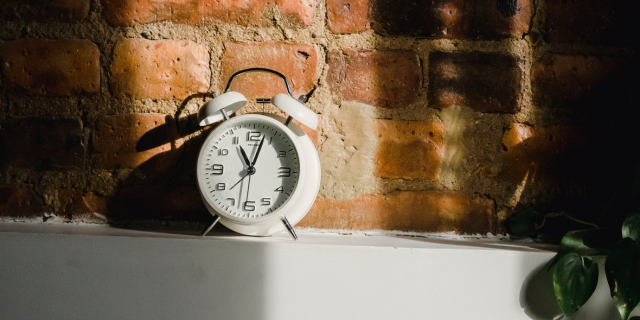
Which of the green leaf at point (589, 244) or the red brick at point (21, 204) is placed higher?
the green leaf at point (589, 244)

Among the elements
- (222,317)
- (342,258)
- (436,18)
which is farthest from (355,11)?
(222,317)

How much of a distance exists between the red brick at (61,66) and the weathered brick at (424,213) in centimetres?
51

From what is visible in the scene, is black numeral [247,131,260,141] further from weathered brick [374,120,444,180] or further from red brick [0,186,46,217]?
red brick [0,186,46,217]

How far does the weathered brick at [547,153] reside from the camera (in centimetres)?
70

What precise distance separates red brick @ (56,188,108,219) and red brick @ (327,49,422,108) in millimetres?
509

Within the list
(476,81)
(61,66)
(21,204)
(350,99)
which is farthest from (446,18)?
(21,204)

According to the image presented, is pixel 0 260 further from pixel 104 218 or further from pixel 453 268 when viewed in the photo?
pixel 453 268

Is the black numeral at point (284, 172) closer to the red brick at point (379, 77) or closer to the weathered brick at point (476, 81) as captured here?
the red brick at point (379, 77)

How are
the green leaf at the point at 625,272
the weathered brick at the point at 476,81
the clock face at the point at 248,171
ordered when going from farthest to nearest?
the weathered brick at the point at 476,81, the clock face at the point at 248,171, the green leaf at the point at 625,272

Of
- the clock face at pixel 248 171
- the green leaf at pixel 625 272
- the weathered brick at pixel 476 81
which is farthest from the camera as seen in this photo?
the weathered brick at pixel 476 81

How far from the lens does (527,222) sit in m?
0.69

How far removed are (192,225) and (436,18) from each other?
2.03 ft

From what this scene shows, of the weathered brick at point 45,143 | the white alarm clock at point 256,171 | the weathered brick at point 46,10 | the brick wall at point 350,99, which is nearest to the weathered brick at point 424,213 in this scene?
the brick wall at point 350,99

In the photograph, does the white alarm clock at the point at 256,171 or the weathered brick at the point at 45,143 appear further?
the weathered brick at the point at 45,143
